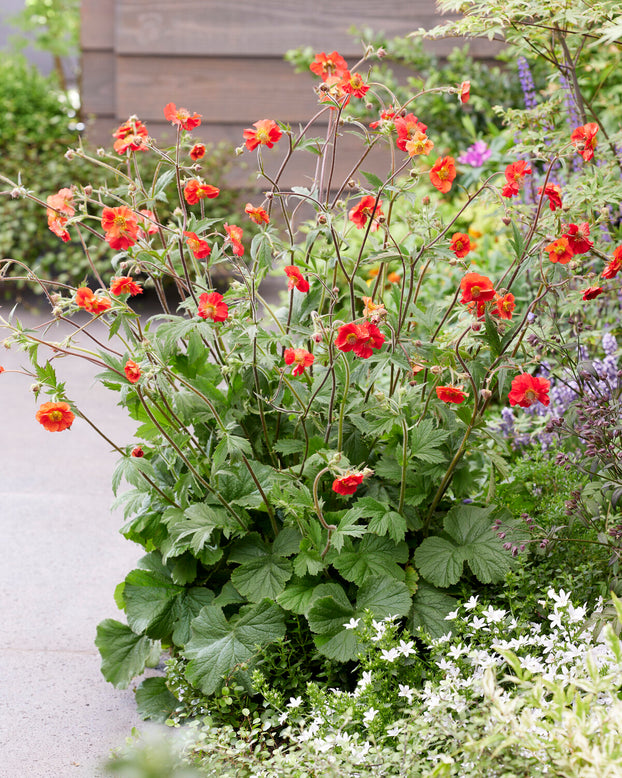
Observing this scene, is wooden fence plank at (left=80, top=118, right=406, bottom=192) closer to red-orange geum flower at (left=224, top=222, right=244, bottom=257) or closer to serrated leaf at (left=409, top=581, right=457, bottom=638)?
red-orange geum flower at (left=224, top=222, right=244, bottom=257)

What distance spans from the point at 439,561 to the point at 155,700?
2.30 feet

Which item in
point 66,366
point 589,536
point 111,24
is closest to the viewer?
point 589,536

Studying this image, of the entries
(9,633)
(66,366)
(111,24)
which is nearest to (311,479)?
(9,633)

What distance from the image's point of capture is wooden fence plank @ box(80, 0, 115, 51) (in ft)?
18.0

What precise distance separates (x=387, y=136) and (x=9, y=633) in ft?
5.02

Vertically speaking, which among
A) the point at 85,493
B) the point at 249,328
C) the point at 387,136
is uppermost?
the point at 387,136

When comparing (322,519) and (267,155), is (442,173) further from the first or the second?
(267,155)

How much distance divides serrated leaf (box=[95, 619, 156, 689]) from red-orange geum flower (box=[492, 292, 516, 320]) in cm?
108

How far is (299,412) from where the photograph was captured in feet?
5.98

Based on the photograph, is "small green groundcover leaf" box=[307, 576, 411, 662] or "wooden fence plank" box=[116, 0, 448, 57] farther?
"wooden fence plank" box=[116, 0, 448, 57]

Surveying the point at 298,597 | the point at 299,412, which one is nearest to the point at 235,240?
the point at 299,412

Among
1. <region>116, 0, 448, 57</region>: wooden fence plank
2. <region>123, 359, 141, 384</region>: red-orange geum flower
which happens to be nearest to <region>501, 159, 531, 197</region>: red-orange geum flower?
<region>123, 359, 141, 384</region>: red-orange geum flower

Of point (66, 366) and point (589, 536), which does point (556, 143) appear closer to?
point (589, 536)

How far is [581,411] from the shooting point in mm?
1825
